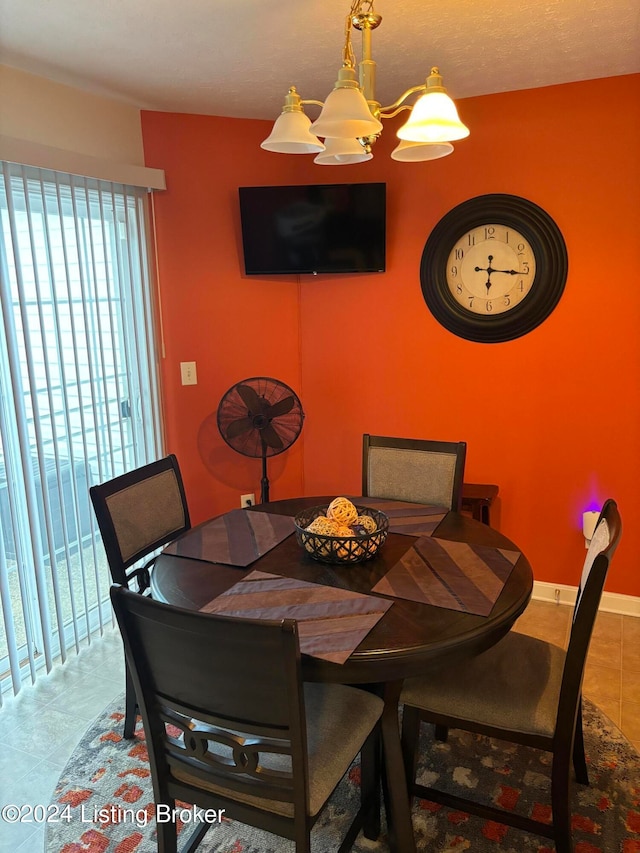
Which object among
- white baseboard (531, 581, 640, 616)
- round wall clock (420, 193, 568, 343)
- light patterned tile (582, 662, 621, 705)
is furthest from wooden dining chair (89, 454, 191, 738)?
white baseboard (531, 581, 640, 616)

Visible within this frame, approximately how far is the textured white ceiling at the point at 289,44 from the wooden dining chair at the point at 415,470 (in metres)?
1.54

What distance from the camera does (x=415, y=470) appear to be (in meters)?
2.62

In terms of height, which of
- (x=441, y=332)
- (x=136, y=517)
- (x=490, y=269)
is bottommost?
(x=136, y=517)

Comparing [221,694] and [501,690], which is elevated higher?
[221,694]

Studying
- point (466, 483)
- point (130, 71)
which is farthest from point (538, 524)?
point (130, 71)

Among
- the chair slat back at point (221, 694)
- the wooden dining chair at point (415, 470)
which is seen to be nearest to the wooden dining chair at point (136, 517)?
the chair slat back at point (221, 694)

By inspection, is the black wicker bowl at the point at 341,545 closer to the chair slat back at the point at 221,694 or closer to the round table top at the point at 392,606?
the round table top at the point at 392,606

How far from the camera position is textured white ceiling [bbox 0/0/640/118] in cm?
199

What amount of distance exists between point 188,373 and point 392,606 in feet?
6.73

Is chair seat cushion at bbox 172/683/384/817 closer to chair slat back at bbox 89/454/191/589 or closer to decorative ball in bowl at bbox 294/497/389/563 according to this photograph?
decorative ball in bowl at bbox 294/497/389/563

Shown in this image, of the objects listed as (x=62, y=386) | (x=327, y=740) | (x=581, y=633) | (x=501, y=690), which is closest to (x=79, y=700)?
(x=62, y=386)

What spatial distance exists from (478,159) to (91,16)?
1.84 meters

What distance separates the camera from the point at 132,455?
10.2ft

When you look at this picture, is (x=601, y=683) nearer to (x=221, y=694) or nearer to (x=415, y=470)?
(x=415, y=470)
